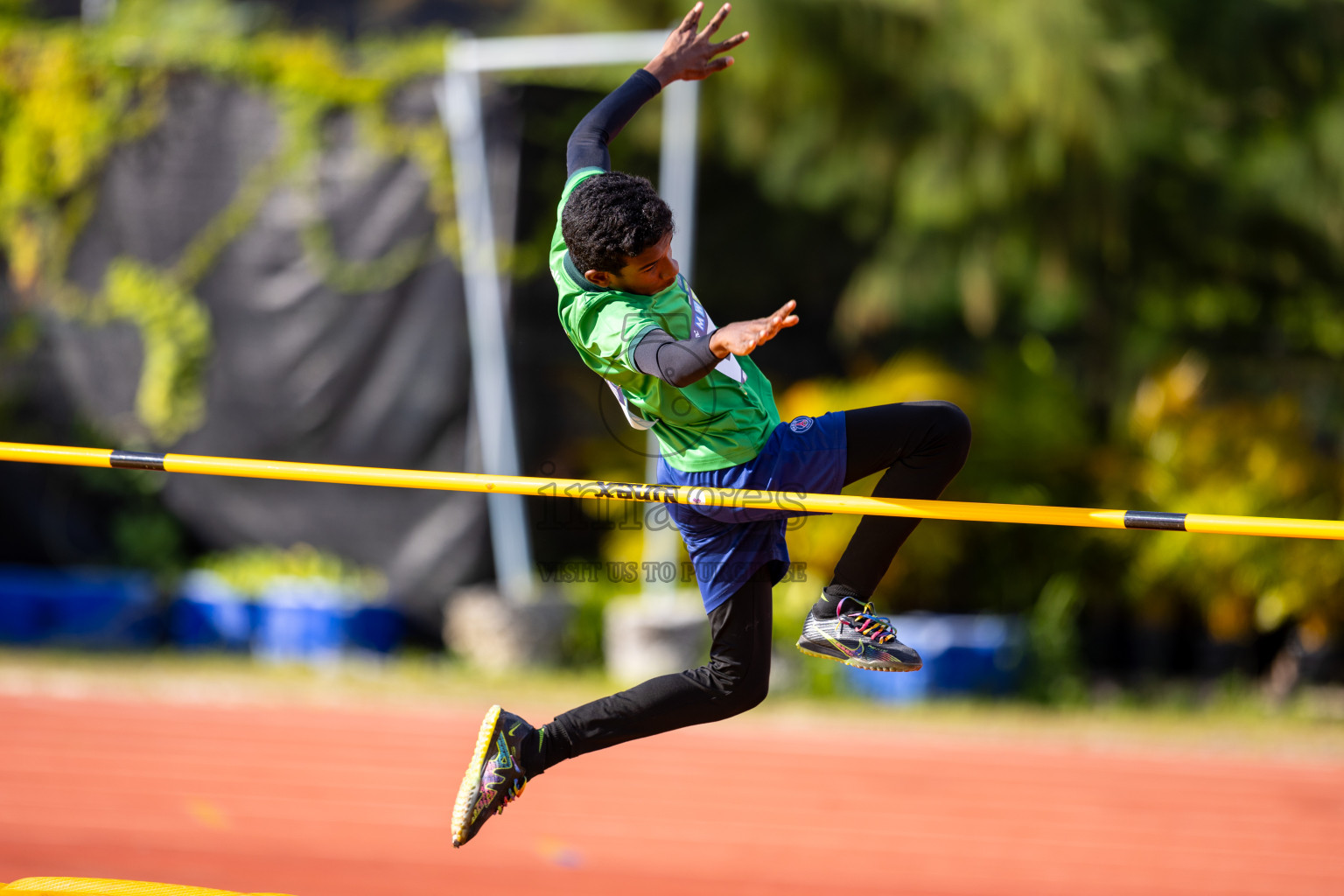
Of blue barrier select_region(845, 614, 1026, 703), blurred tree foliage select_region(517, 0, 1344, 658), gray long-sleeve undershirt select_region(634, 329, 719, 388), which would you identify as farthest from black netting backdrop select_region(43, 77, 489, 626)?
gray long-sleeve undershirt select_region(634, 329, 719, 388)

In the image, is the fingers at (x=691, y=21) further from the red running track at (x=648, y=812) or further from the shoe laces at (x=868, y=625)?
the red running track at (x=648, y=812)

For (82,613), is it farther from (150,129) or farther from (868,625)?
(868,625)

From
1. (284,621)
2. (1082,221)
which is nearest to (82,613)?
(284,621)

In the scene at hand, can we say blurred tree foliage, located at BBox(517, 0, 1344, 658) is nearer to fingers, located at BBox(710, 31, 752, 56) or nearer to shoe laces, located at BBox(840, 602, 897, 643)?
Result: fingers, located at BBox(710, 31, 752, 56)

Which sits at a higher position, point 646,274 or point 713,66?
point 713,66

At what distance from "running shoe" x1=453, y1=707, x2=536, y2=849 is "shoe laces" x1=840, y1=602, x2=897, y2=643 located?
99 centimetres

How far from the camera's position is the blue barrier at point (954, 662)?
27.4 ft

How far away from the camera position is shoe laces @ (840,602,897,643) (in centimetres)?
359

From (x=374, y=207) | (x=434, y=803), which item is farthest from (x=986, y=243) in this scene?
(x=434, y=803)

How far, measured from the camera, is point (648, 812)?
6305 mm

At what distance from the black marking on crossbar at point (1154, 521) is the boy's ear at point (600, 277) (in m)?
1.54

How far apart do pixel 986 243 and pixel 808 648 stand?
563 centimetres

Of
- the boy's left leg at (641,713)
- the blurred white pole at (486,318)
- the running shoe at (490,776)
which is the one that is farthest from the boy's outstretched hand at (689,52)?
the blurred white pole at (486,318)

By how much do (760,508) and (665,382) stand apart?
439mm
